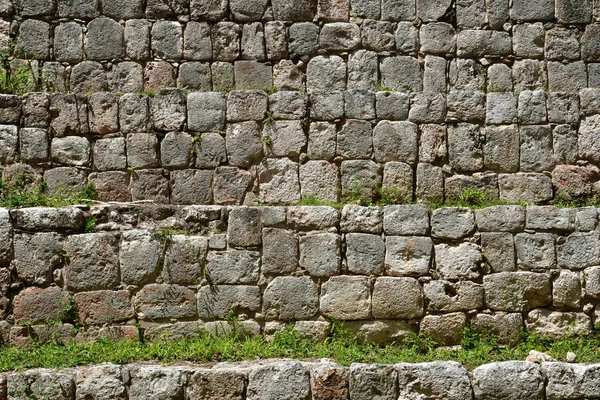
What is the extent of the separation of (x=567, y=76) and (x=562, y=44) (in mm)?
383

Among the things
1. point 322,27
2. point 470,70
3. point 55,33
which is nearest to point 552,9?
point 470,70

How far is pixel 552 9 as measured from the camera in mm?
8328

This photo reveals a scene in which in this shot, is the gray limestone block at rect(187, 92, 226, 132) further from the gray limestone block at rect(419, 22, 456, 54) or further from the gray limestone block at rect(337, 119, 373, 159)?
the gray limestone block at rect(419, 22, 456, 54)

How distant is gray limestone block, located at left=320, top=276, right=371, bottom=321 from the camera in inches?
→ 278

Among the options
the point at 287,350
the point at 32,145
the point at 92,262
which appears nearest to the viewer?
the point at 287,350

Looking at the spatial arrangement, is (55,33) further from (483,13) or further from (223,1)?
(483,13)

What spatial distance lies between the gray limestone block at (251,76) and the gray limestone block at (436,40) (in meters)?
1.81

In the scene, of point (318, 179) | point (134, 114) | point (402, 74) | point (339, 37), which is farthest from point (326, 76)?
point (134, 114)

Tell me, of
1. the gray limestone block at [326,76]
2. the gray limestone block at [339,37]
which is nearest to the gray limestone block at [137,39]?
the gray limestone block at [326,76]

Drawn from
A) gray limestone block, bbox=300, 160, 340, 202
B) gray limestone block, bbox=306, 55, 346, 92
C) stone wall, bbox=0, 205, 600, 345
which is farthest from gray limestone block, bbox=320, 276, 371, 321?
gray limestone block, bbox=306, 55, 346, 92

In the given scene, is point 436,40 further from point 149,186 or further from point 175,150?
point 149,186

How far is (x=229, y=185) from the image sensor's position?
7723 millimetres

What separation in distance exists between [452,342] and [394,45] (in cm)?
340

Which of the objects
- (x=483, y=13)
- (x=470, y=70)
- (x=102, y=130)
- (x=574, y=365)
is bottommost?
(x=574, y=365)
